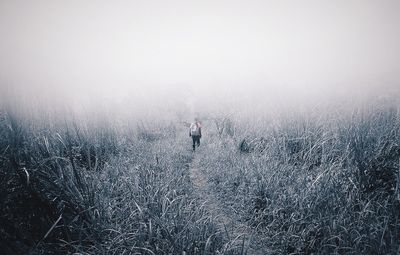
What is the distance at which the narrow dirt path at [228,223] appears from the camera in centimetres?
244

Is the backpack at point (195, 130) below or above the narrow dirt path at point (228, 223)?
above

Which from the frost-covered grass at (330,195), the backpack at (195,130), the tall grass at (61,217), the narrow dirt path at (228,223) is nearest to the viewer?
the tall grass at (61,217)

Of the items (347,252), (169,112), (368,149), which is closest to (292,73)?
(169,112)

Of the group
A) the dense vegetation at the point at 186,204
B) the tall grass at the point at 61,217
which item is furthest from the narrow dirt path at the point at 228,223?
the tall grass at the point at 61,217

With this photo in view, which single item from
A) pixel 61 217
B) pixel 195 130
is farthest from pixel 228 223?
pixel 195 130

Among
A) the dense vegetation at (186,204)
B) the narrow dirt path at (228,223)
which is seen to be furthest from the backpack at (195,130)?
the dense vegetation at (186,204)

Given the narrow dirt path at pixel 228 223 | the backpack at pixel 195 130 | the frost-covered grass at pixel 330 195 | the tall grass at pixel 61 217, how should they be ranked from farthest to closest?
the backpack at pixel 195 130, the narrow dirt path at pixel 228 223, the frost-covered grass at pixel 330 195, the tall grass at pixel 61 217

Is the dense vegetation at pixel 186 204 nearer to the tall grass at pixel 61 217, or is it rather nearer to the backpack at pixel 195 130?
the tall grass at pixel 61 217

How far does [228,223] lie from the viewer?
122 inches

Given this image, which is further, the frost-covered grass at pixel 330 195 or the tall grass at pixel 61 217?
the frost-covered grass at pixel 330 195

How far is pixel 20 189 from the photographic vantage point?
6.38 ft

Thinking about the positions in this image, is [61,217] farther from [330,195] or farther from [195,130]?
[195,130]

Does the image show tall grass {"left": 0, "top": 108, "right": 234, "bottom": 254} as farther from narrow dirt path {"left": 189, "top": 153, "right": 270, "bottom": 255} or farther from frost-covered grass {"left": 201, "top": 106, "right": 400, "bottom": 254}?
frost-covered grass {"left": 201, "top": 106, "right": 400, "bottom": 254}

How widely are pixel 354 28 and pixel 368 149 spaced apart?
3368cm
